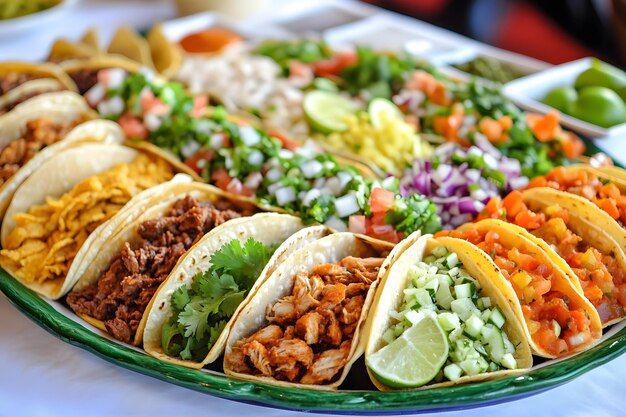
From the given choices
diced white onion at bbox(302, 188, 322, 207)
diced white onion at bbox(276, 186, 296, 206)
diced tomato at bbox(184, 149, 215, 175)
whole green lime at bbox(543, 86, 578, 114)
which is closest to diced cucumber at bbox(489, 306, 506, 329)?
diced white onion at bbox(302, 188, 322, 207)

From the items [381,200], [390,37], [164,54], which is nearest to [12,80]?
[164,54]

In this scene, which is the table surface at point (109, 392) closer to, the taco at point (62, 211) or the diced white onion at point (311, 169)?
the taco at point (62, 211)

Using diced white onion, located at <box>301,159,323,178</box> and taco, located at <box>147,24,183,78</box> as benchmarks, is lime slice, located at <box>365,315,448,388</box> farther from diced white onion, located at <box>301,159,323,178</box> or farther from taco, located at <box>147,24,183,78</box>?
taco, located at <box>147,24,183,78</box>

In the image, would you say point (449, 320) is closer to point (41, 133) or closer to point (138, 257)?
point (138, 257)

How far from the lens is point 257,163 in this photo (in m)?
3.14

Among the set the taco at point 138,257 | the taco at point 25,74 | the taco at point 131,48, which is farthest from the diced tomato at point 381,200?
the taco at point 131,48

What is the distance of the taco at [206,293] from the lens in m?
2.36

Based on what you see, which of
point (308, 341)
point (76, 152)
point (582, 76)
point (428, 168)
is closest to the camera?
point (308, 341)

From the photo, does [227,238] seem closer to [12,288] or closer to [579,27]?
[12,288]

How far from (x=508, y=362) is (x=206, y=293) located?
99 centimetres

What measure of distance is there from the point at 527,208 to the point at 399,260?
0.70 m

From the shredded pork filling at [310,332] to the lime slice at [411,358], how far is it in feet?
0.40

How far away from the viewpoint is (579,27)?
7234 mm

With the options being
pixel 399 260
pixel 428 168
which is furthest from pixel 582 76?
pixel 399 260
